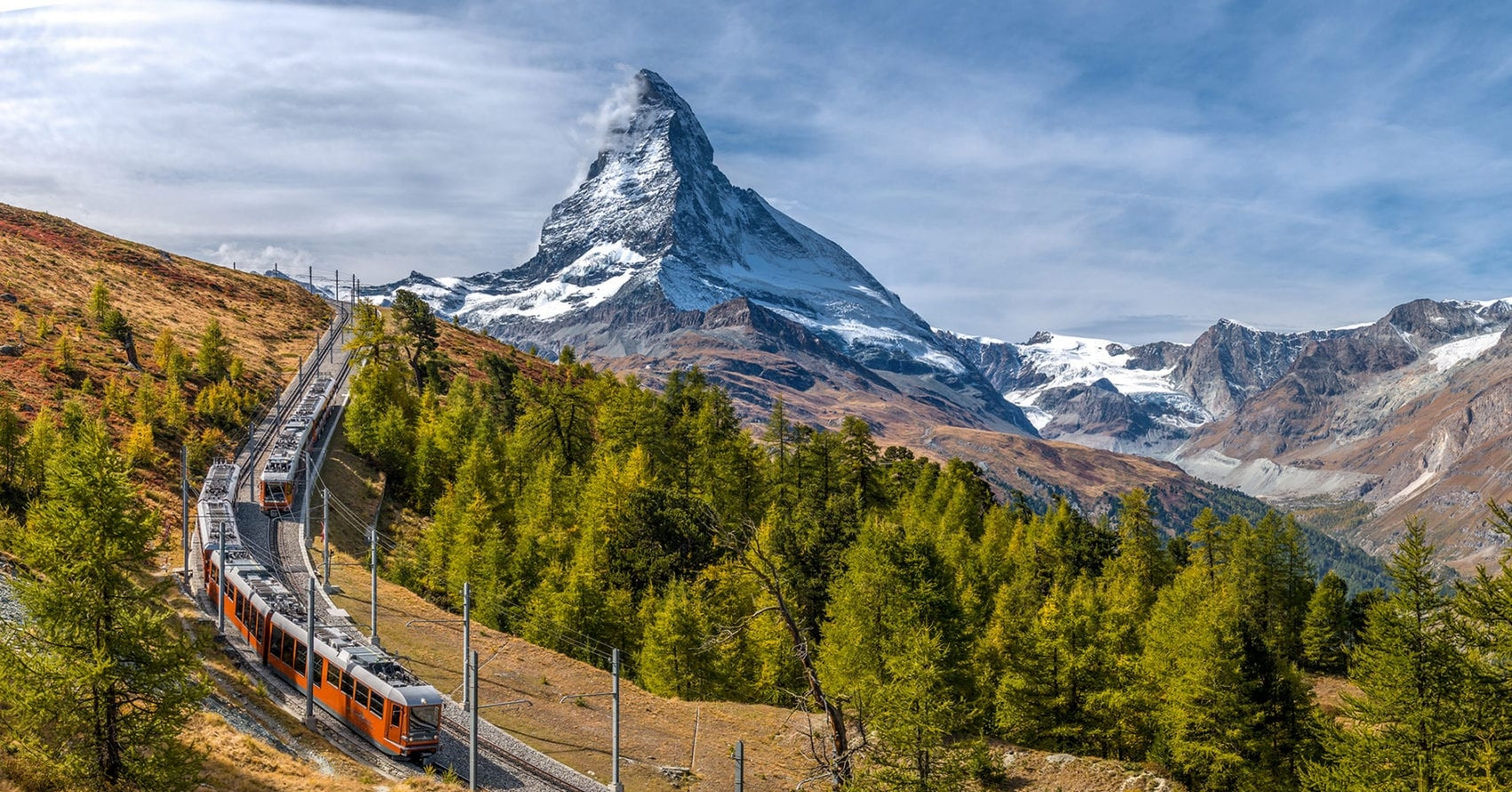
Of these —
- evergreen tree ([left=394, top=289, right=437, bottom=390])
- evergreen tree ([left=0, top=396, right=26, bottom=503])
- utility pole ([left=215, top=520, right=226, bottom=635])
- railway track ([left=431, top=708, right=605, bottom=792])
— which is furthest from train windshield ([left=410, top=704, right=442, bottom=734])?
evergreen tree ([left=394, top=289, right=437, bottom=390])

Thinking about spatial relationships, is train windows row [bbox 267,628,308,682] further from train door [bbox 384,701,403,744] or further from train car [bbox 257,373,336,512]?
train car [bbox 257,373,336,512]

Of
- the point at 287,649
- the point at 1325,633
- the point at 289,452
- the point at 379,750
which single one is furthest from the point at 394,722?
the point at 1325,633

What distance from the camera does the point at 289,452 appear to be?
234ft

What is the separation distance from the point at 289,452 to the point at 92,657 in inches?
1893

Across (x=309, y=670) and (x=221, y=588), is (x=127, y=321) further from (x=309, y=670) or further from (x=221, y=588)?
(x=309, y=670)

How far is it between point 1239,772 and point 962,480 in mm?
55683

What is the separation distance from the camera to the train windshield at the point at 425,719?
35.8 meters

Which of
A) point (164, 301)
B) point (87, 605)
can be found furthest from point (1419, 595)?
point (164, 301)

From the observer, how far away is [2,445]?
56375mm

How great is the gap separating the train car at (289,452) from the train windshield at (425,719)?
37.3 metres

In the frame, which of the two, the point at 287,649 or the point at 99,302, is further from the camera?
the point at 99,302

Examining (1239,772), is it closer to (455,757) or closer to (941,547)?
(941,547)

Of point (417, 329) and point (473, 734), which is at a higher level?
point (417, 329)

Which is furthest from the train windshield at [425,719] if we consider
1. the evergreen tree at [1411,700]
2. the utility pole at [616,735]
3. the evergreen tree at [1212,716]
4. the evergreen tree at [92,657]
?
the evergreen tree at [1212,716]
